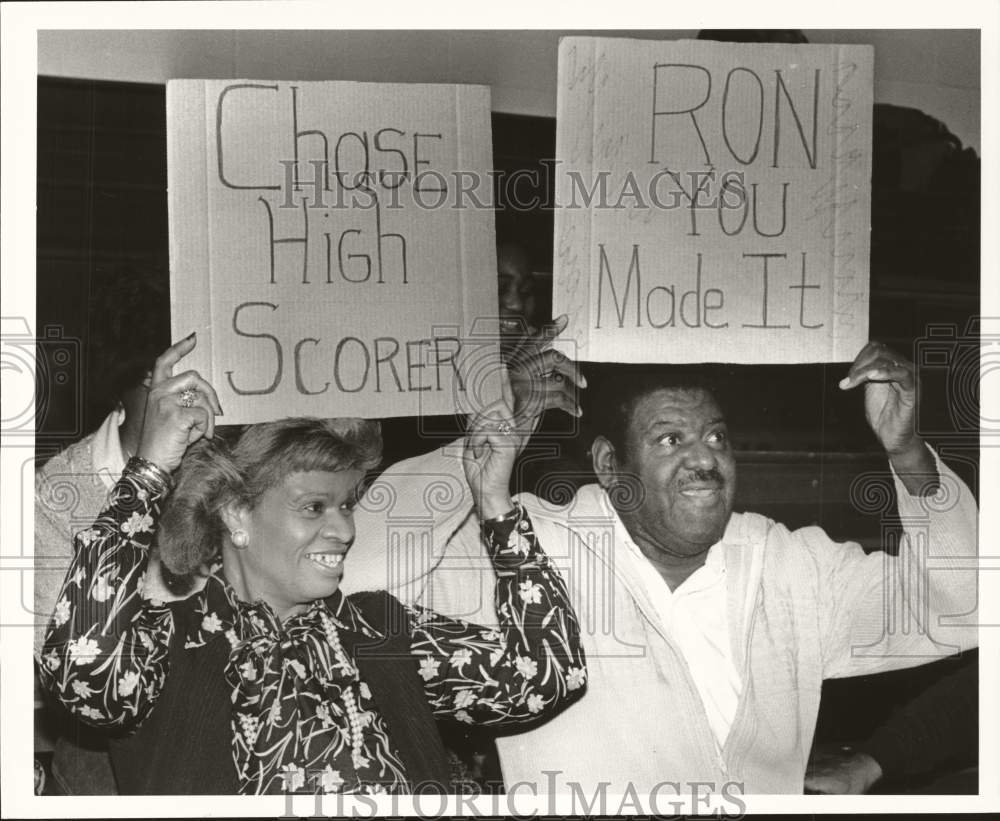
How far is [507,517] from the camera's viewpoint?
2.34m

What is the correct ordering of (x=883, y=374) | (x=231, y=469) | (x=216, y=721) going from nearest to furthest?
1. (x=216, y=721)
2. (x=231, y=469)
3. (x=883, y=374)

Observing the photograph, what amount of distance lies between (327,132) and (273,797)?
137 centimetres

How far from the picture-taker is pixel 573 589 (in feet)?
7.73

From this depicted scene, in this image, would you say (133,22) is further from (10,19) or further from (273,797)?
(273,797)

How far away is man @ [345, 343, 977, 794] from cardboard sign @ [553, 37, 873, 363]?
133 mm

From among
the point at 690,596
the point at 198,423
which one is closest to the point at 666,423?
the point at 690,596

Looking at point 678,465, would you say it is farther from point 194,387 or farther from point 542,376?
point 194,387

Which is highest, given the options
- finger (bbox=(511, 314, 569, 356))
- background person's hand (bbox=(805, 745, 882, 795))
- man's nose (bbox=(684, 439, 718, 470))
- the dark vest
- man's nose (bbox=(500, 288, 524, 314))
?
man's nose (bbox=(500, 288, 524, 314))

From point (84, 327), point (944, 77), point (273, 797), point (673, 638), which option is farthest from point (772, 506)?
point (84, 327)

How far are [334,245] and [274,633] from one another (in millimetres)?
810

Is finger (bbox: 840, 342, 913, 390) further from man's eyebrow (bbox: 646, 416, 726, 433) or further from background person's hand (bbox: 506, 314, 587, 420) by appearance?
background person's hand (bbox: 506, 314, 587, 420)

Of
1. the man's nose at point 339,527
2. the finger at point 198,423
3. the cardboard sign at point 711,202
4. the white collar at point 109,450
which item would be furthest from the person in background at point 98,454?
the cardboard sign at point 711,202

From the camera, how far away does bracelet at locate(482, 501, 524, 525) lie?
2.34 meters

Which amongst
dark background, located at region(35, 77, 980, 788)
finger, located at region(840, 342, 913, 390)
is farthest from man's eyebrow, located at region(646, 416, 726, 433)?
finger, located at region(840, 342, 913, 390)
